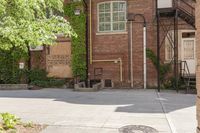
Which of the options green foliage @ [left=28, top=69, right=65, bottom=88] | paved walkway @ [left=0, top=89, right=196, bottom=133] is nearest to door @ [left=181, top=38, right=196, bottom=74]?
paved walkway @ [left=0, top=89, right=196, bottom=133]

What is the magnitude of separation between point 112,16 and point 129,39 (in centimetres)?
203

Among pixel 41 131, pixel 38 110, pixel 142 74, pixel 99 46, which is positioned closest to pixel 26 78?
pixel 99 46

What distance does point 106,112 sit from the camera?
10.7 m

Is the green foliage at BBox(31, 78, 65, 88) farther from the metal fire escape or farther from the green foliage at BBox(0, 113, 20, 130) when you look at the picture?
the green foliage at BBox(0, 113, 20, 130)

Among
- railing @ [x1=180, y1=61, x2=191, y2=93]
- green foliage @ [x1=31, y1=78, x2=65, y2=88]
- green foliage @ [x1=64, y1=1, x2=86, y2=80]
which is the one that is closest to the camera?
railing @ [x1=180, y1=61, x2=191, y2=93]

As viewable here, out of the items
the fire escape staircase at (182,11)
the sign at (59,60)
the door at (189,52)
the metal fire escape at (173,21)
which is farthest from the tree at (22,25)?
the door at (189,52)

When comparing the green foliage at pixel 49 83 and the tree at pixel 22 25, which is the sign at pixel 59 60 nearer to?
the green foliage at pixel 49 83

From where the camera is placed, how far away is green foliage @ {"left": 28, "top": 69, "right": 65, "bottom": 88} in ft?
65.9

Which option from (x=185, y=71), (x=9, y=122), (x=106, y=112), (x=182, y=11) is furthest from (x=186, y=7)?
(x=9, y=122)

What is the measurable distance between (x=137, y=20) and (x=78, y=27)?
3.94 m

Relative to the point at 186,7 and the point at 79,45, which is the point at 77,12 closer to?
the point at 79,45

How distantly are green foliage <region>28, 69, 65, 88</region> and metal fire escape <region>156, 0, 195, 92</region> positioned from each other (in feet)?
22.5

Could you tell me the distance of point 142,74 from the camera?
62.2 feet

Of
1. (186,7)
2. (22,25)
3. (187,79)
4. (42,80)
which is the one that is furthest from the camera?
(42,80)
